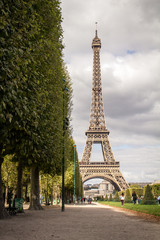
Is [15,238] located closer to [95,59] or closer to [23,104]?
[23,104]

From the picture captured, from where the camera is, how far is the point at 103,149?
3752 inches

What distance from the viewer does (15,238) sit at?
8.89m

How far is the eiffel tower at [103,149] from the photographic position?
92.8 metres

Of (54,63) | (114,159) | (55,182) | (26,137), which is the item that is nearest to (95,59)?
(114,159)

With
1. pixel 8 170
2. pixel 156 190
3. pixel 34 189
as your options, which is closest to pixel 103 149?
pixel 156 190

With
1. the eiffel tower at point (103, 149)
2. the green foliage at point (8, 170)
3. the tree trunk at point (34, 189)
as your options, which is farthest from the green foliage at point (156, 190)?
the tree trunk at point (34, 189)

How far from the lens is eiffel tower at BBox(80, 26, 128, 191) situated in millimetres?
92750

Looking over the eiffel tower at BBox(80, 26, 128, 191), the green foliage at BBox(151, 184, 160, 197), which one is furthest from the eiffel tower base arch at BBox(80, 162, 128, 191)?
the green foliage at BBox(151, 184, 160, 197)

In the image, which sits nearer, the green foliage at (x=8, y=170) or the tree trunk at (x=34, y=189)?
the tree trunk at (x=34, y=189)

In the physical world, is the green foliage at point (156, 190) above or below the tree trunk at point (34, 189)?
below

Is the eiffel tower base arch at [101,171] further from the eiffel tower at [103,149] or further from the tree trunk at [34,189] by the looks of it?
the tree trunk at [34,189]

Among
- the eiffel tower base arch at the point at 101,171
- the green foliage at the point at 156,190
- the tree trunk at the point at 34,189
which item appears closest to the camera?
the tree trunk at the point at 34,189

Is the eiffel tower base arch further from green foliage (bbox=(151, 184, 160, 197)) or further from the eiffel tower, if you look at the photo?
green foliage (bbox=(151, 184, 160, 197))

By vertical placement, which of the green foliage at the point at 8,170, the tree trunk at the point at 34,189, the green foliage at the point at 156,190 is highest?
the green foliage at the point at 8,170
